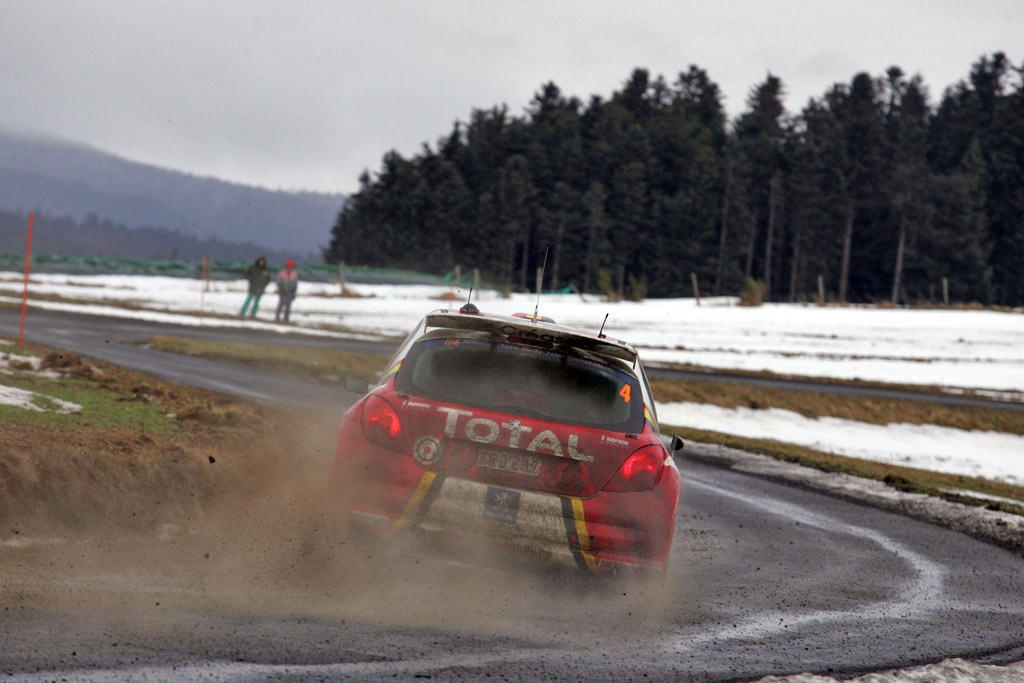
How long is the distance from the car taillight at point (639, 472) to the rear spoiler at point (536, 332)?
25.5 inches

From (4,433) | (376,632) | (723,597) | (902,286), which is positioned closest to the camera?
(376,632)

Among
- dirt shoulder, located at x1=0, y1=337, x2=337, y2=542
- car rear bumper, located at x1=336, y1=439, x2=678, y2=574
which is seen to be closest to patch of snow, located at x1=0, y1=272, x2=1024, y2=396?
dirt shoulder, located at x1=0, y1=337, x2=337, y2=542

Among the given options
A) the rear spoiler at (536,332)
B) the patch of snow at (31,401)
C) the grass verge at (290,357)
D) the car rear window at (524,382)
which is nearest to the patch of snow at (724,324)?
the grass verge at (290,357)

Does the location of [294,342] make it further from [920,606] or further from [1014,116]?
[1014,116]

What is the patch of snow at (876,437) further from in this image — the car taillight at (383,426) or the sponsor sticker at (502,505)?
the car taillight at (383,426)

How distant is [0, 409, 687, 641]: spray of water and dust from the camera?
14.9 ft

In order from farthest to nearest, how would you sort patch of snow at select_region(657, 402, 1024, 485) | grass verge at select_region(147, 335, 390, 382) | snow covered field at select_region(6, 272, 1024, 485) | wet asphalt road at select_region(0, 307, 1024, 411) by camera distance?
snow covered field at select_region(6, 272, 1024, 485), grass verge at select_region(147, 335, 390, 382), patch of snow at select_region(657, 402, 1024, 485), wet asphalt road at select_region(0, 307, 1024, 411)

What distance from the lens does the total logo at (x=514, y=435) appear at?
5.23 metres

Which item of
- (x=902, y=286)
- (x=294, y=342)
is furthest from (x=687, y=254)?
(x=294, y=342)

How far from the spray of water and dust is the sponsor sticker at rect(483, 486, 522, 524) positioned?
0.24m

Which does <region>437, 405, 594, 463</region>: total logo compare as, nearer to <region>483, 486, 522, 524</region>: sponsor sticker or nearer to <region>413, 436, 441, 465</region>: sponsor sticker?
<region>413, 436, 441, 465</region>: sponsor sticker

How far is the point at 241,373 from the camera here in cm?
1739

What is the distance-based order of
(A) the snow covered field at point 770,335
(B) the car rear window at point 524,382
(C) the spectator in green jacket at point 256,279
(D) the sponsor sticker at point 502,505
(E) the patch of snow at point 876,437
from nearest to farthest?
(D) the sponsor sticker at point 502,505
(B) the car rear window at point 524,382
(E) the patch of snow at point 876,437
(A) the snow covered field at point 770,335
(C) the spectator in green jacket at point 256,279

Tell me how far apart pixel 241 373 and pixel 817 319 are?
31.8m
